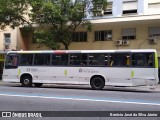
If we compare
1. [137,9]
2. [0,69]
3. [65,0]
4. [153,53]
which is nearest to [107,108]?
[153,53]

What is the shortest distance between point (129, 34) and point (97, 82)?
1116 cm

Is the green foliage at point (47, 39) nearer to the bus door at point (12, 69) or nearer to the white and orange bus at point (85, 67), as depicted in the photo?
the white and orange bus at point (85, 67)

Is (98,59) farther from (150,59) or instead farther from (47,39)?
(47,39)

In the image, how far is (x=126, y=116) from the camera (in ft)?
27.0

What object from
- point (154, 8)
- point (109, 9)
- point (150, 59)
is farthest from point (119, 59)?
point (109, 9)

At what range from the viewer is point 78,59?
21109 millimetres

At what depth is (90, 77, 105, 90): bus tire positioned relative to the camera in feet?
67.2

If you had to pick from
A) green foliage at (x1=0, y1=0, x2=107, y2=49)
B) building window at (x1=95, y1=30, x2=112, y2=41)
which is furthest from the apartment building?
green foliage at (x1=0, y1=0, x2=107, y2=49)

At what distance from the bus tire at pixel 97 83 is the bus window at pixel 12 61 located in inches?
221

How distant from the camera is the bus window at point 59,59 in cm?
2134

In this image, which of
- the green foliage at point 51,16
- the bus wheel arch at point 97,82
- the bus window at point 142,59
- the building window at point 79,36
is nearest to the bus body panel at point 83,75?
the bus wheel arch at point 97,82

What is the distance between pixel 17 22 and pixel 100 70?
12.4m

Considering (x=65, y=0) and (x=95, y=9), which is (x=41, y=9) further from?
(x=95, y=9)

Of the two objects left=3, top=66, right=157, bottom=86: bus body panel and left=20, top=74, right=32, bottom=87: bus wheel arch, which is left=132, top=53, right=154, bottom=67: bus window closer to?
left=3, top=66, right=157, bottom=86: bus body panel
